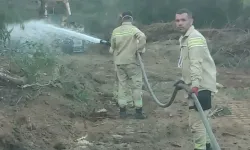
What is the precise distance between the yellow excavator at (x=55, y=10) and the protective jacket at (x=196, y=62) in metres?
10.2

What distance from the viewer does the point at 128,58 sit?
879cm

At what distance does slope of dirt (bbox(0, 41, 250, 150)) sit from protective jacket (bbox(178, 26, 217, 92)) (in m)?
1.26

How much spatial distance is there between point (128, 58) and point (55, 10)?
9.57m

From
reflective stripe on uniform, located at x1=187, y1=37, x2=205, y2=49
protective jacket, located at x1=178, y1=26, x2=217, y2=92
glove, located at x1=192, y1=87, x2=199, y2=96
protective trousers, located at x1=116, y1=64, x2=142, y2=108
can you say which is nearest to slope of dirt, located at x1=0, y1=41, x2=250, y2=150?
protective trousers, located at x1=116, y1=64, x2=142, y2=108

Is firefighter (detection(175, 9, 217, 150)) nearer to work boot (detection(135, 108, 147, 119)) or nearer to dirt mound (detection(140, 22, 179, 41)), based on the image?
work boot (detection(135, 108, 147, 119))

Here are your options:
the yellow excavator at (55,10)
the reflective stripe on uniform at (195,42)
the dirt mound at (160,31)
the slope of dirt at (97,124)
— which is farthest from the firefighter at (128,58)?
the dirt mound at (160,31)

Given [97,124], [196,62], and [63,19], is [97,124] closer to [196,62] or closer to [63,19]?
[196,62]

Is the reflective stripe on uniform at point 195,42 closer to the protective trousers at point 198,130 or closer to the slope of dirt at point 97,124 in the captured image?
the protective trousers at point 198,130

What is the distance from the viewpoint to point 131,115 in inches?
349

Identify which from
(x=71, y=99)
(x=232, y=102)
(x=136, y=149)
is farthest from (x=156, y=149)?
(x=232, y=102)

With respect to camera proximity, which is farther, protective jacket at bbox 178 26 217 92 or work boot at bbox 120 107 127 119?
work boot at bbox 120 107 127 119

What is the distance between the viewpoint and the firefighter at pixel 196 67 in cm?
580

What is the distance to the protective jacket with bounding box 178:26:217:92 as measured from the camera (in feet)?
19.0

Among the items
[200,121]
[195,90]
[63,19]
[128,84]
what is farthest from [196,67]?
[63,19]
